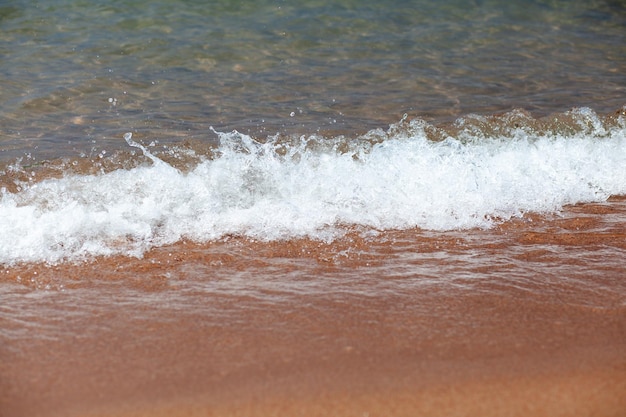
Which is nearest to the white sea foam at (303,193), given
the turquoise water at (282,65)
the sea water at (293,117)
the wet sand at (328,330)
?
the sea water at (293,117)

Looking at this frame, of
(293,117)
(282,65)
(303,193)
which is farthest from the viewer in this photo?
(282,65)

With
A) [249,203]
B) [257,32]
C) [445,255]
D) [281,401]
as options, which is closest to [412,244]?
[445,255]

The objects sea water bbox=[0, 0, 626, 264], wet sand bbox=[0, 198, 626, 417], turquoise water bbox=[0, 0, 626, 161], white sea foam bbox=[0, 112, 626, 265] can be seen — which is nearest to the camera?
wet sand bbox=[0, 198, 626, 417]

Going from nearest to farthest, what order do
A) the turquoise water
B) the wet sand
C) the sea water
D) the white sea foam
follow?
the wet sand → the white sea foam → the sea water → the turquoise water

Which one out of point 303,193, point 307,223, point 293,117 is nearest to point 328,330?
point 307,223

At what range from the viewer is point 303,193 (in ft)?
14.6

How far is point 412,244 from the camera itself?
12.8 feet

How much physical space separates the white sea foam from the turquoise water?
92cm

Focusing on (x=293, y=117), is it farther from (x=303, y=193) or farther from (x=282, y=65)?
(x=303, y=193)

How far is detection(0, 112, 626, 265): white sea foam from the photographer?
3963 mm

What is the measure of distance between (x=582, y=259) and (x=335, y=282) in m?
1.21

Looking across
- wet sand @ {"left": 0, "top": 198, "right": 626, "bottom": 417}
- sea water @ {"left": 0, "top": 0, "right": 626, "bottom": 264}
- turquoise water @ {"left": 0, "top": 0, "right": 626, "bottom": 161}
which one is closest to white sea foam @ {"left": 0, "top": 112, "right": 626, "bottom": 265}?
sea water @ {"left": 0, "top": 0, "right": 626, "bottom": 264}

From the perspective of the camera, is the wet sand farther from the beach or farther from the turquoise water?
the turquoise water

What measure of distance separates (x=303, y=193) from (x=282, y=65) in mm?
3180
